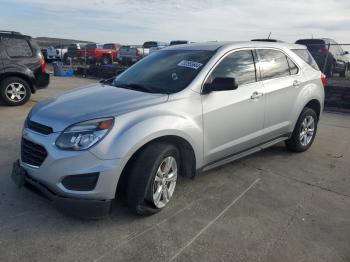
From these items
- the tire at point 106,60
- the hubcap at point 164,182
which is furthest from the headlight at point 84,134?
the tire at point 106,60

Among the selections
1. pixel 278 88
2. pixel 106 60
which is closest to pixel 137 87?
pixel 278 88

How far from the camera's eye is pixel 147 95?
3564mm

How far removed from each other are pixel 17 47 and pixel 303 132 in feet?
22.8

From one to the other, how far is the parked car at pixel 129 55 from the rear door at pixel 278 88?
20311 millimetres

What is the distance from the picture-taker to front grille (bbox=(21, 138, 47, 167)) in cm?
312

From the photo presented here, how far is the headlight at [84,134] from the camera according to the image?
2.96 m

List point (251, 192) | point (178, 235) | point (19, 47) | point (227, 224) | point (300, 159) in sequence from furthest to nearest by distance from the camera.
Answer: point (19, 47) < point (300, 159) < point (251, 192) < point (227, 224) < point (178, 235)

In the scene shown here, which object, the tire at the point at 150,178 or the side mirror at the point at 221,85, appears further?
the side mirror at the point at 221,85

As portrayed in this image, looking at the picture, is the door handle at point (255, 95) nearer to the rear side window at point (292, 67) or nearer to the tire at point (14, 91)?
the rear side window at point (292, 67)

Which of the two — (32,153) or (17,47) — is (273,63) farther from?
(17,47)

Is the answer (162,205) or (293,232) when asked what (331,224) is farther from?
(162,205)

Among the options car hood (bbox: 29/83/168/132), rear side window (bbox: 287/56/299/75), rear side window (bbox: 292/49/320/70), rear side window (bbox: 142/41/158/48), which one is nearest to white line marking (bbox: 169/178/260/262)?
car hood (bbox: 29/83/168/132)

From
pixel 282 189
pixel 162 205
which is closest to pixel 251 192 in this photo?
pixel 282 189

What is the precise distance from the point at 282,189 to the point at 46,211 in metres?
2.68
